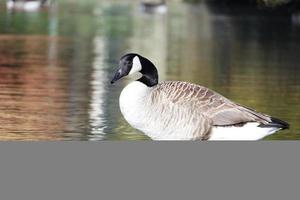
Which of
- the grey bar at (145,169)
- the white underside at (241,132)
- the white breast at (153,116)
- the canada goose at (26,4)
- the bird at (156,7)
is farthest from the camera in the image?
the bird at (156,7)

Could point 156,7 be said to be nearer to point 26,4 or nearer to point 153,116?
point 26,4

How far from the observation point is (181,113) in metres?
10.4

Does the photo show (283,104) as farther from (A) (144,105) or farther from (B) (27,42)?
(B) (27,42)

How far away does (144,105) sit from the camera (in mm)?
10422

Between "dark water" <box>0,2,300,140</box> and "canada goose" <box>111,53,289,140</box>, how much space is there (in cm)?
204

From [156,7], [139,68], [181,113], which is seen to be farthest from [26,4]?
[181,113]

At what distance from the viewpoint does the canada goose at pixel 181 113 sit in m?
10.4

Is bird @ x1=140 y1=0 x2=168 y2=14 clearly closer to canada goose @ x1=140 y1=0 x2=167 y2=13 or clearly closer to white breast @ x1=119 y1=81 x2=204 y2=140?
canada goose @ x1=140 y1=0 x2=167 y2=13

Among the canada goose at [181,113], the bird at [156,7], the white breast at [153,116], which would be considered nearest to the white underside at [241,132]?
the canada goose at [181,113]

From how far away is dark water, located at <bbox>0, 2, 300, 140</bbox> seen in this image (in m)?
13.9

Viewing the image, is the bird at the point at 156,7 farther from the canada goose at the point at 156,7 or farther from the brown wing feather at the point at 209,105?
the brown wing feather at the point at 209,105

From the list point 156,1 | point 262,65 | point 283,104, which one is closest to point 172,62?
point 262,65

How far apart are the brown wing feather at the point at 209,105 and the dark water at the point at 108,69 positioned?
2134 millimetres

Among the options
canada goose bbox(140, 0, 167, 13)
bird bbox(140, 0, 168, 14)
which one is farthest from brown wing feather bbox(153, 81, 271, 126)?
canada goose bbox(140, 0, 167, 13)
